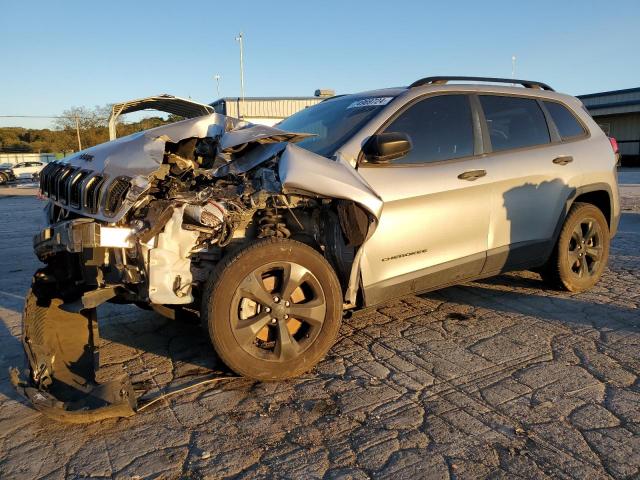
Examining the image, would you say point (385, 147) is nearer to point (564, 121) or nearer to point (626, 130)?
point (564, 121)

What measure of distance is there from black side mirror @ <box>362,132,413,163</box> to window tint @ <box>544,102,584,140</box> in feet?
6.76

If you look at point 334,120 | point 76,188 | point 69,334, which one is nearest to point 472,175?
point 334,120

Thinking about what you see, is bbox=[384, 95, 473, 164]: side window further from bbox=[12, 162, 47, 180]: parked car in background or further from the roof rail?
bbox=[12, 162, 47, 180]: parked car in background

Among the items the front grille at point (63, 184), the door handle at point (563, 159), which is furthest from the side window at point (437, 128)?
the front grille at point (63, 184)

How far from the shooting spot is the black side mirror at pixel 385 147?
3406 millimetres

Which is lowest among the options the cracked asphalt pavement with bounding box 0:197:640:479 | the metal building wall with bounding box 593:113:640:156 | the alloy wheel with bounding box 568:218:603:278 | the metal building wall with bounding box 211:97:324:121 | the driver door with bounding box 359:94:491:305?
the cracked asphalt pavement with bounding box 0:197:640:479

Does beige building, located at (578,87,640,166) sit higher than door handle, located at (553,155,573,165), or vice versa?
beige building, located at (578,87,640,166)

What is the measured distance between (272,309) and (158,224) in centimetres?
85

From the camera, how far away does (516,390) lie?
3076 millimetres

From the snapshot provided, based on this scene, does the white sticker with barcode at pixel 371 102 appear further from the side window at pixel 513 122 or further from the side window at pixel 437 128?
the side window at pixel 513 122

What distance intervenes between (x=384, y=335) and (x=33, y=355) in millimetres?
2432

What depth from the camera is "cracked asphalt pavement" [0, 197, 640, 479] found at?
2.40 meters

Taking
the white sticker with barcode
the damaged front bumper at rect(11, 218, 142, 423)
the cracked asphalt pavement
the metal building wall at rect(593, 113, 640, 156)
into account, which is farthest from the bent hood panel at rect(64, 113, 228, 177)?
the metal building wall at rect(593, 113, 640, 156)

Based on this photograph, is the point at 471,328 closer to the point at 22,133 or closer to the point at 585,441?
the point at 585,441
